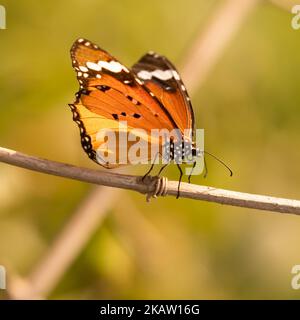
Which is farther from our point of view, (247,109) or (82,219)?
(247,109)

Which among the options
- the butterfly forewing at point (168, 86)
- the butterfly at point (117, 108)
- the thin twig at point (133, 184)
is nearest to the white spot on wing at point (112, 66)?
the butterfly at point (117, 108)

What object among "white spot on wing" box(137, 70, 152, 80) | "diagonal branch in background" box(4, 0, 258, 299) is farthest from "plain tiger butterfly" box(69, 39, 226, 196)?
"diagonal branch in background" box(4, 0, 258, 299)

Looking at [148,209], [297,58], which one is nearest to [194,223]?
[148,209]

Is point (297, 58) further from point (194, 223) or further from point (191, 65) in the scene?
point (194, 223)

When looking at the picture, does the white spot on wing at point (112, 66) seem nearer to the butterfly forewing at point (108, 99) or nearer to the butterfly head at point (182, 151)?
the butterfly forewing at point (108, 99)

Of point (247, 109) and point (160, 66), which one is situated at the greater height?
point (247, 109)

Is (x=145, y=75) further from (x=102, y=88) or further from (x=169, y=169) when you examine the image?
(x=169, y=169)

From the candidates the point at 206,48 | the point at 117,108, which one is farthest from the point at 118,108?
the point at 206,48
